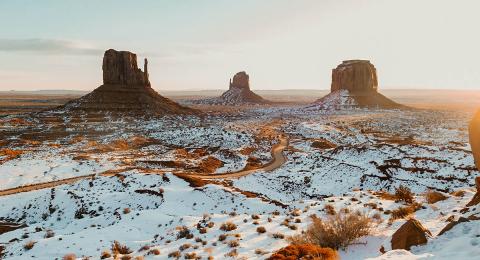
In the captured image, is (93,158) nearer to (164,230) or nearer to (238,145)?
(238,145)

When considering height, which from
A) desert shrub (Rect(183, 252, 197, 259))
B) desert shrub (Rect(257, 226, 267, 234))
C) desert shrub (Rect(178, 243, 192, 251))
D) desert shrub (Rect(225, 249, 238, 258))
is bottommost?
desert shrub (Rect(178, 243, 192, 251))

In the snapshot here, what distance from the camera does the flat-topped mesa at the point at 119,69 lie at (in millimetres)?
104938

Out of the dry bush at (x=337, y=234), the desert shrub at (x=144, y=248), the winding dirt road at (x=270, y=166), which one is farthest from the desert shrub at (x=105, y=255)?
the winding dirt road at (x=270, y=166)

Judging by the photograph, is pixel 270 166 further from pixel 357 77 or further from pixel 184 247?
pixel 357 77

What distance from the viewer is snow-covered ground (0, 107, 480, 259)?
532 inches

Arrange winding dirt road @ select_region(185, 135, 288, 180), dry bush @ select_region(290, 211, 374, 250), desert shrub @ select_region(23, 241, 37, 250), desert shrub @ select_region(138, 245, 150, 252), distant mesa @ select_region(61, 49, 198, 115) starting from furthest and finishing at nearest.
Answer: distant mesa @ select_region(61, 49, 198, 115)
winding dirt road @ select_region(185, 135, 288, 180)
desert shrub @ select_region(23, 241, 37, 250)
desert shrub @ select_region(138, 245, 150, 252)
dry bush @ select_region(290, 211, 374, 250)

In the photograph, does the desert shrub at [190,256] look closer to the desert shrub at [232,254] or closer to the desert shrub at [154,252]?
the desert shrub at [232,254]

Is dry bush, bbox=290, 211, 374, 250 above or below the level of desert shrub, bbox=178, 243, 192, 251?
above

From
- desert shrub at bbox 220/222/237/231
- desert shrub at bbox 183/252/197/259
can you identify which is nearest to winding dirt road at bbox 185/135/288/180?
desert shrub at bbox 220/222/237/231

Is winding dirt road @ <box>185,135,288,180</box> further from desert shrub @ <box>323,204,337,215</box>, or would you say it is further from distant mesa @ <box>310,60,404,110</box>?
distant mesa @ <box>310,60,404,110</box>

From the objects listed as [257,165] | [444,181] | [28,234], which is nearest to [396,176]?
[444,181]

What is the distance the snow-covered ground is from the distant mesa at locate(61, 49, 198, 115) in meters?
27.6

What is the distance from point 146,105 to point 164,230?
3342 inches

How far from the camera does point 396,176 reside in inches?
1224
